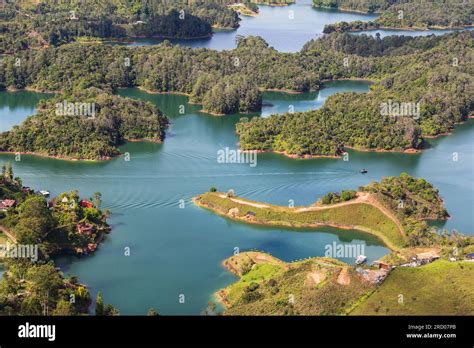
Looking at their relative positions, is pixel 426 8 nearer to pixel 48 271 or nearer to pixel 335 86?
pixel 335 86

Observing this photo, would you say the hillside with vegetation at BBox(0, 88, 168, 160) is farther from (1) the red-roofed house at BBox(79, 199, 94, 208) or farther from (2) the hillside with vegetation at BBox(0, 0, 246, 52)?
(2) the hillside with vegetation at BBox(0, 0, 246, 52)

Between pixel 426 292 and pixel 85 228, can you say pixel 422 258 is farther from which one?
pixel 85 228

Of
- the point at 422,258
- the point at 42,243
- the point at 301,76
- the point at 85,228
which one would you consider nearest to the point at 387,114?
the point at 301,76

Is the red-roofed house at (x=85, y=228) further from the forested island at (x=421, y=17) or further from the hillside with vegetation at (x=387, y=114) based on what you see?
the forested island at (x=421, y=17)

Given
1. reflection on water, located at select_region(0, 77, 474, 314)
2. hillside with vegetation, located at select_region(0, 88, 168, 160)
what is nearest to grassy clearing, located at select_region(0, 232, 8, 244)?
reflection on water, located at select_region(0, 77, 474, 314)

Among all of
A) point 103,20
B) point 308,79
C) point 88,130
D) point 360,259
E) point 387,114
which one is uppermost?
point 103,20

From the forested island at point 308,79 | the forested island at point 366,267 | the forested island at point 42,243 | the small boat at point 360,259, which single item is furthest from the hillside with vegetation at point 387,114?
the forested island at point 42,243

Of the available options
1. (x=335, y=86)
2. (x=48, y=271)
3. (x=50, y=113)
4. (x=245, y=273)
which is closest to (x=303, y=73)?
(x=335, y=86)
